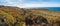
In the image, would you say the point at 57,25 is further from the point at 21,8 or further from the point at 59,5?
the point at 21,8

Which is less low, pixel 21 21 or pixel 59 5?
pixel 59 5

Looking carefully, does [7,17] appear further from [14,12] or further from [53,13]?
[53,13]

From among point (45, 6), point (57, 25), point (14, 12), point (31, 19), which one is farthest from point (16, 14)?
point (57, 25)

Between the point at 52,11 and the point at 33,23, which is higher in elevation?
the point at 52,11

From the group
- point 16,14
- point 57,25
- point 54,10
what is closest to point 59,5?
point 54,10

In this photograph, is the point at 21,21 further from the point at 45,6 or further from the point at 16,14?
the point at 45,6
